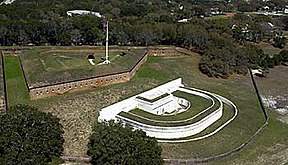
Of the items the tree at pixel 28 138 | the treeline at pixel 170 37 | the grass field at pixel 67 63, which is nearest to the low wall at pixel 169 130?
the tree at pixel 28 138

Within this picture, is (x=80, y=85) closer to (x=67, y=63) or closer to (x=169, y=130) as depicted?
(x=67, y=63)


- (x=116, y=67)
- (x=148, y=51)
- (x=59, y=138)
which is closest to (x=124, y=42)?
(x=148, y=51)

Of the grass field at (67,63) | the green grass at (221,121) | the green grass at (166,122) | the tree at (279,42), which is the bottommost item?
the green grass at (221,121)

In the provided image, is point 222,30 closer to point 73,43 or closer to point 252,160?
point 73,43

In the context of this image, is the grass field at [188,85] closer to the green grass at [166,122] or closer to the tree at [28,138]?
the green grass at [166,122]

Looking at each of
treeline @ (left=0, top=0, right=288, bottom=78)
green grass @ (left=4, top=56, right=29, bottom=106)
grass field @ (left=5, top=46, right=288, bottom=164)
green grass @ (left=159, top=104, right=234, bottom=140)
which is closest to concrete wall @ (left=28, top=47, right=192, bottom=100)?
grass field @ (left=5, top=46, right=288, bottom=164)

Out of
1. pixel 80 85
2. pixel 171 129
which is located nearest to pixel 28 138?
pixel 171 129
